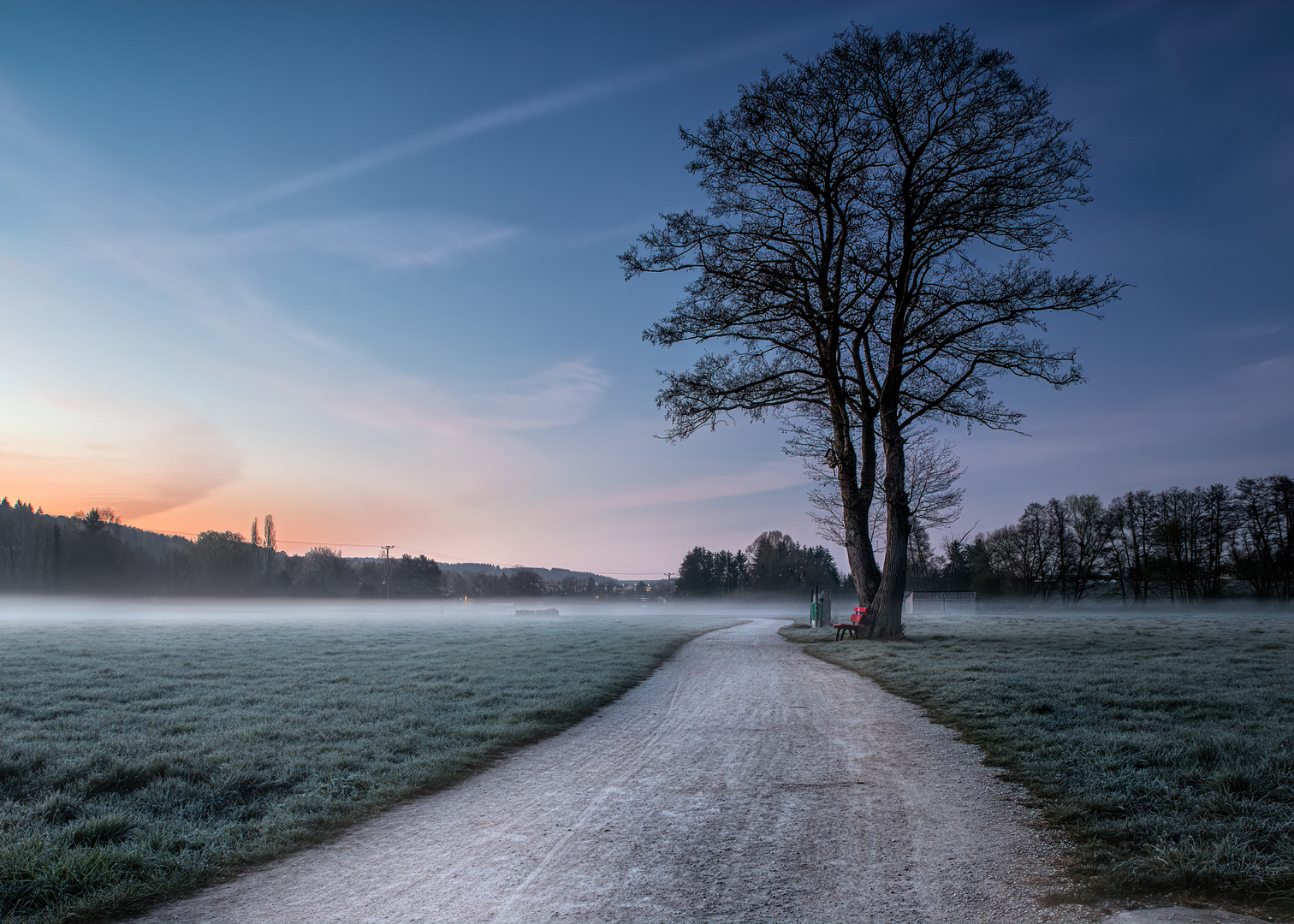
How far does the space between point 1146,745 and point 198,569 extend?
10146 centimetres

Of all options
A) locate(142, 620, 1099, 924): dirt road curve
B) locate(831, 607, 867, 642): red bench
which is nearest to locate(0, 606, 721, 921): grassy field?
locate(142, 620, 1099, 924): dirt road curve

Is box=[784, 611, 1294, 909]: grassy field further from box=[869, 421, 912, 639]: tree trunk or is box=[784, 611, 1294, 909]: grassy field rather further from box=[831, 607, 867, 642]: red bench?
box=[831, 607, 867, 642]: red bench

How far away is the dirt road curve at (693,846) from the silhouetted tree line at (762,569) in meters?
88.8

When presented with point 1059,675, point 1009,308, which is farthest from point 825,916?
point 1009,308

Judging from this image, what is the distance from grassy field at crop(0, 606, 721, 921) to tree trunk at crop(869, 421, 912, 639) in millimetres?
6600

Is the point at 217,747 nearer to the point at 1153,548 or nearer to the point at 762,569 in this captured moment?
the point at 1153,548

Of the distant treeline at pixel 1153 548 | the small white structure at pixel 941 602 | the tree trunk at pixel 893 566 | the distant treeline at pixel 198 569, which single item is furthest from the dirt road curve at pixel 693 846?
the distant treeline at pixel 198 569

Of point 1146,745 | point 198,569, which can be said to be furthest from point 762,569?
point 1146,745

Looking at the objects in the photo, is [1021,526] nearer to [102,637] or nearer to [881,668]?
[881,668]

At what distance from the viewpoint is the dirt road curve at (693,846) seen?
3.28 metres

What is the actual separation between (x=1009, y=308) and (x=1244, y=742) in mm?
13325

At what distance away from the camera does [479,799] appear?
5.14 meters

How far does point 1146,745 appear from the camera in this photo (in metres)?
5.82

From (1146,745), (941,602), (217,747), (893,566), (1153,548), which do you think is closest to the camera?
(1146,745)
